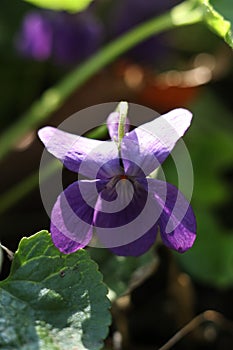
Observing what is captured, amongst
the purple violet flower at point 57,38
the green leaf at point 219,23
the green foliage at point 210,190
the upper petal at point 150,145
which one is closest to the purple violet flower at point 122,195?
the upper petal at point 150,145

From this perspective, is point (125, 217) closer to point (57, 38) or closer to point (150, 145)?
point (150, 145)

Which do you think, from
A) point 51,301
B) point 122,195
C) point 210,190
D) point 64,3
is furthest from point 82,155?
point 210,190

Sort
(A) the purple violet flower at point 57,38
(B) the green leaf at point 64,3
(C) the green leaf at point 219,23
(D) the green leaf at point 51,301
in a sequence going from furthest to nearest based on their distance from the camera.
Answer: (A) the purple violet flower at point 57,38, (B) the green leaf at point 64,3, (C) the green leaf at point 219,23, (D) the green leaf at point 51,301

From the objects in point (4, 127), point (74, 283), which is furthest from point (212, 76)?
point (74, 283)

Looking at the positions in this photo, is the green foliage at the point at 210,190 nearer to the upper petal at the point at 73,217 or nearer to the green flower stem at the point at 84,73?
the green flower stem at the point at 84,73

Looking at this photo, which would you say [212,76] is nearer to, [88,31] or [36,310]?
[88,31]

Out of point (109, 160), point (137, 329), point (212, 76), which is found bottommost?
point (137, 329)

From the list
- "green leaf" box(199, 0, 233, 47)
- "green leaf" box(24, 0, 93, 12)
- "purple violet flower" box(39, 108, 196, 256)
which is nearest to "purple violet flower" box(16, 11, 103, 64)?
"green leaf" box(24, 0, 93, 12)
